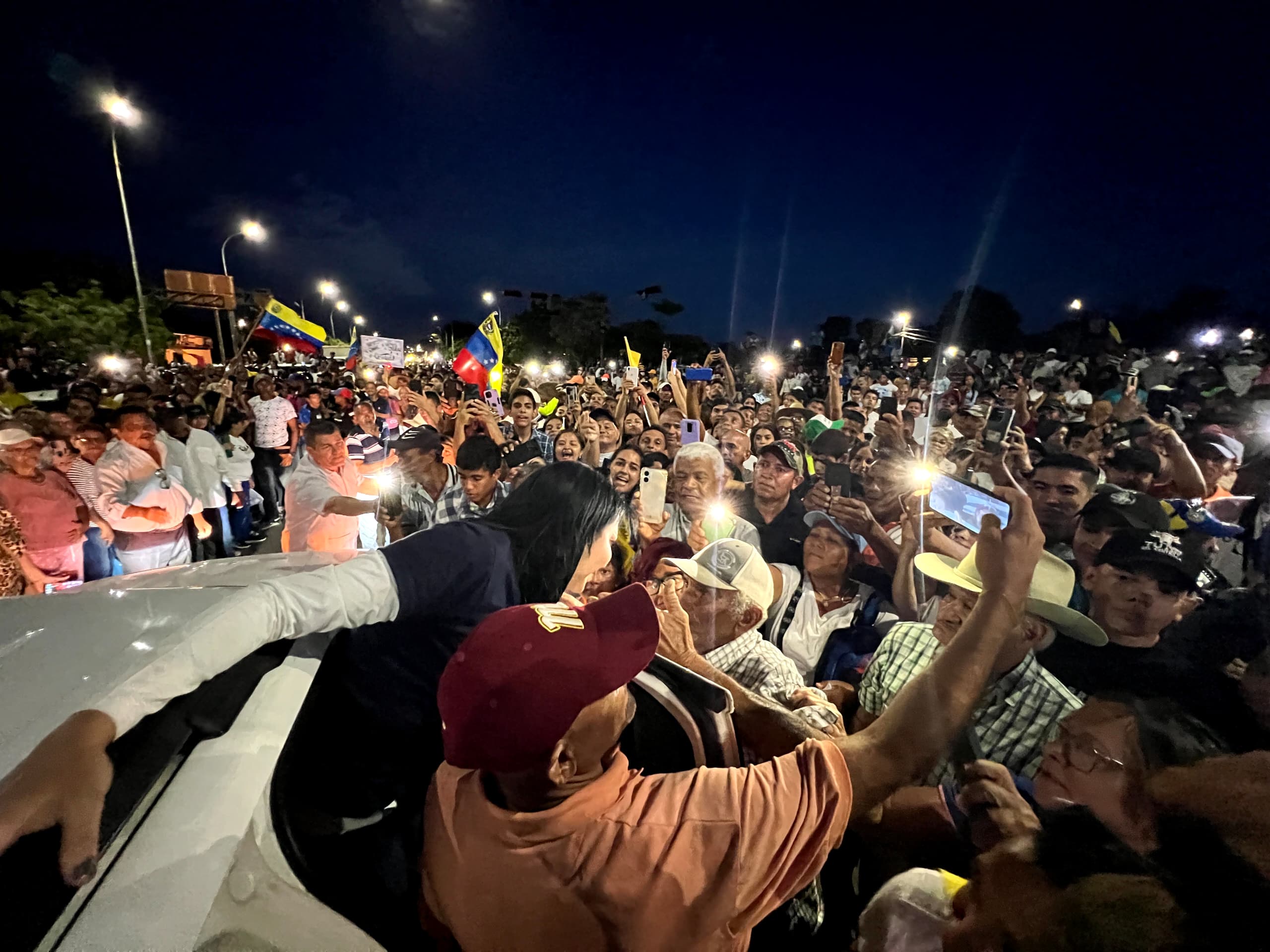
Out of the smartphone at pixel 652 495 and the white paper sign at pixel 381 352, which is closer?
the smartphone at pixel 652 495

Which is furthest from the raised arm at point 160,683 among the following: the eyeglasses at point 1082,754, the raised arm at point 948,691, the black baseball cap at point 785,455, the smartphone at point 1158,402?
the smartphone at point 1158,402

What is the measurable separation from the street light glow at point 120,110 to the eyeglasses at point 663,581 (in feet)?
33.7

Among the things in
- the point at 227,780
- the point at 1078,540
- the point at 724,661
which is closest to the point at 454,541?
the point at 227,780

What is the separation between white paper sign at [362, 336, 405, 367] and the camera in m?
7.46

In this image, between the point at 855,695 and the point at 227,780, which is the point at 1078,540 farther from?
the point at 227,780

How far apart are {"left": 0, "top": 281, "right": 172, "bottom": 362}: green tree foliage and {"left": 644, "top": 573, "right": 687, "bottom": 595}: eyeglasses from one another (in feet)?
58.6

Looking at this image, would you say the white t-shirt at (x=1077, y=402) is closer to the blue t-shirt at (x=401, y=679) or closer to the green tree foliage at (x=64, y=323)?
the blue t-shirt at (x=401, y=679)

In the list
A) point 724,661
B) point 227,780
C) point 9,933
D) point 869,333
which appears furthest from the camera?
point 869,333

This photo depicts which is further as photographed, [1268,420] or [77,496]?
[77,496]

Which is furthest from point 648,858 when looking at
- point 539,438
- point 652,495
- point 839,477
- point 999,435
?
point 539,438

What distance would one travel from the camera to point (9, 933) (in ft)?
2.74

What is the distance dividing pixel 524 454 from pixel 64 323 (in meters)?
21.1

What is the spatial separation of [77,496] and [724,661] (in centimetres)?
428

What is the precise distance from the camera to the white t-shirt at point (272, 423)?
684 centimetres
